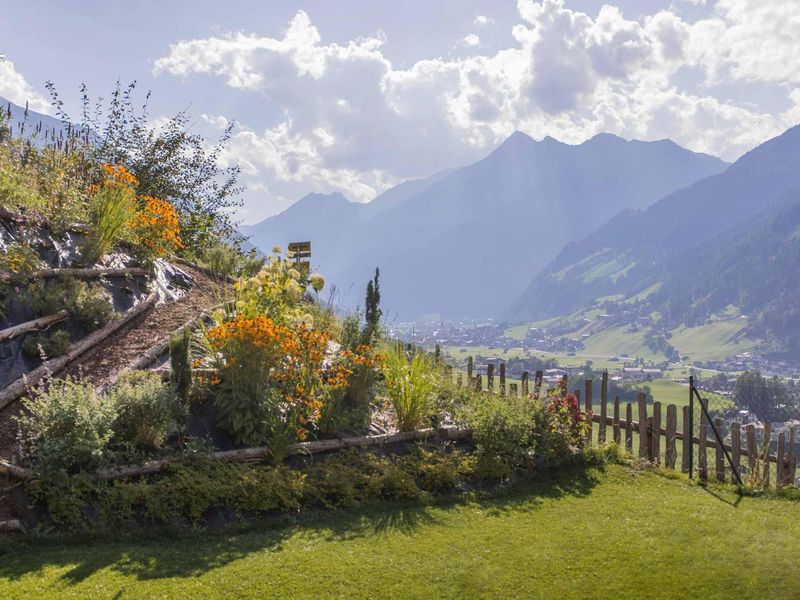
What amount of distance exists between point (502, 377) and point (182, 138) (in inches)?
492

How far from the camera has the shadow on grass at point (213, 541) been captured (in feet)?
18.1

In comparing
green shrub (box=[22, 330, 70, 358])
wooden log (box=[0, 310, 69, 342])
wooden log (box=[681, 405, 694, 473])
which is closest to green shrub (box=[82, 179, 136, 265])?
wooden log (box=[0, 310, 69, 342])

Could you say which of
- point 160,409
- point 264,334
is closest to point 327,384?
point 264,334

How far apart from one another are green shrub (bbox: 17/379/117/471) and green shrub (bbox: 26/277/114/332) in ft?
8.57

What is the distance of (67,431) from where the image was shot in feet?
22.5

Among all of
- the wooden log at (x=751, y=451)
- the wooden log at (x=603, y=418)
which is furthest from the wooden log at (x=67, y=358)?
the wooden log at (x=751, y=451)

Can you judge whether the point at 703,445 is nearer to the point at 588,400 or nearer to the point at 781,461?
the point at 781,461

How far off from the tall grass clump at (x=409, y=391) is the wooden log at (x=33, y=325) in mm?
4852

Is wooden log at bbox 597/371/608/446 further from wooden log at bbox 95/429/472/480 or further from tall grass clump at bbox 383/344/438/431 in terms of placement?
tall grass clump at bbox 383/344/438/431

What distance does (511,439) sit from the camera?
9.33 meters

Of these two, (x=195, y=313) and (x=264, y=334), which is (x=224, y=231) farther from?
(x=264, y=334)

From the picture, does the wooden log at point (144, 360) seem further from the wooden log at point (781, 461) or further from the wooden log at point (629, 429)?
the wooden log at point (781, 461)

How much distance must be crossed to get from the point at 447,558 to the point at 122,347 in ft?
20.4

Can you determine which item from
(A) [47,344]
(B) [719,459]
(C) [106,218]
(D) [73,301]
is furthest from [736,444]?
(C) [106,218]
